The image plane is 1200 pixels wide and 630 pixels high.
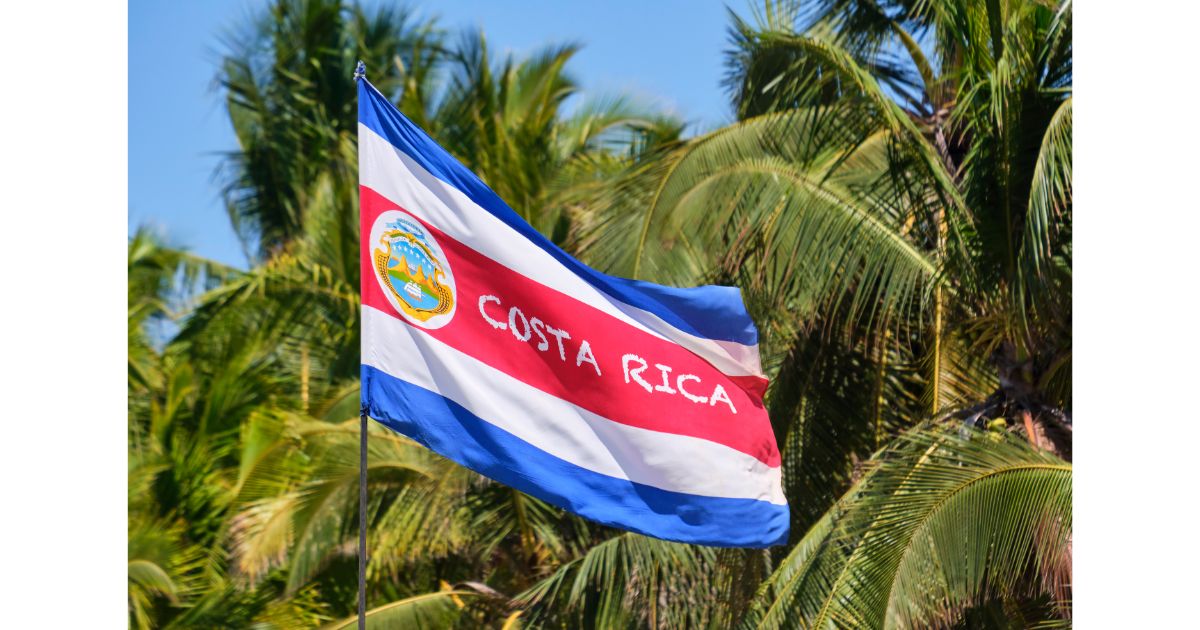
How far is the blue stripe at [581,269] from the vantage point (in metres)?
7.04

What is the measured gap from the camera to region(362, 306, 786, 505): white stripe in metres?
6.78

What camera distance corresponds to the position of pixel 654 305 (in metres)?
7.41

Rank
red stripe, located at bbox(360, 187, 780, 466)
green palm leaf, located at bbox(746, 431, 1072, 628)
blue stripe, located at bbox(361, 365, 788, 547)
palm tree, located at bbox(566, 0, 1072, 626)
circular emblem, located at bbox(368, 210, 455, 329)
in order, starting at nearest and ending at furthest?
blue stripe, located at bbox(361, 365, 788, 547) → circular emblem, located at bbox(368, 210, 455, 329) → red stripe, located at bbox(360, 187, 780, 466) → green palm leaf, located at bbox(746, 431, 1072, 628) → palm tree, located at bbox(566, 0, 1072, 626)

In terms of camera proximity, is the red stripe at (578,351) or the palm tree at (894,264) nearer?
the red stripe at (578,351)

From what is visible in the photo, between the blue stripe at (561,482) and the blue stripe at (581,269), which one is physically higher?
the blue stripe at (581,269)

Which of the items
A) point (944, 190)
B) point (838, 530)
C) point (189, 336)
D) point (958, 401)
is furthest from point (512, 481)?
point (189, 336)

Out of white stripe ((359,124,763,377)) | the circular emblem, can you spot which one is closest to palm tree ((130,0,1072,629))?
white stripe ((359,124,763,377))

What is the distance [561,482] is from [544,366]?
0.55 metres

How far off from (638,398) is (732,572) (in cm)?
445

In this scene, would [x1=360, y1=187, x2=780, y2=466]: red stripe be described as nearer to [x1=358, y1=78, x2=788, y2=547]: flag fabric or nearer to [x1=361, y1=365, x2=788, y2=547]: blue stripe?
[x1=358, y1=78, x2=788, y2=547]: flag fabric

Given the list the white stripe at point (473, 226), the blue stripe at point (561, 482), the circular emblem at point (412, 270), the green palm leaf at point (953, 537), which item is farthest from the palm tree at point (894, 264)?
the circular emblem at point (412, 270)

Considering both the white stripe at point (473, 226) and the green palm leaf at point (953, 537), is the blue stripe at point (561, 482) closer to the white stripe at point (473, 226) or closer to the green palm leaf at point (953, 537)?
the white stripe at point (473, 226)

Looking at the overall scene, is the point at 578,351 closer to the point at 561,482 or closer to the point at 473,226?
the point at 561,482

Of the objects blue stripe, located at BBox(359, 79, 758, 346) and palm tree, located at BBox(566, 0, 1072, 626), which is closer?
blue stripe, located at BBox(359, 79, 758, 346)
